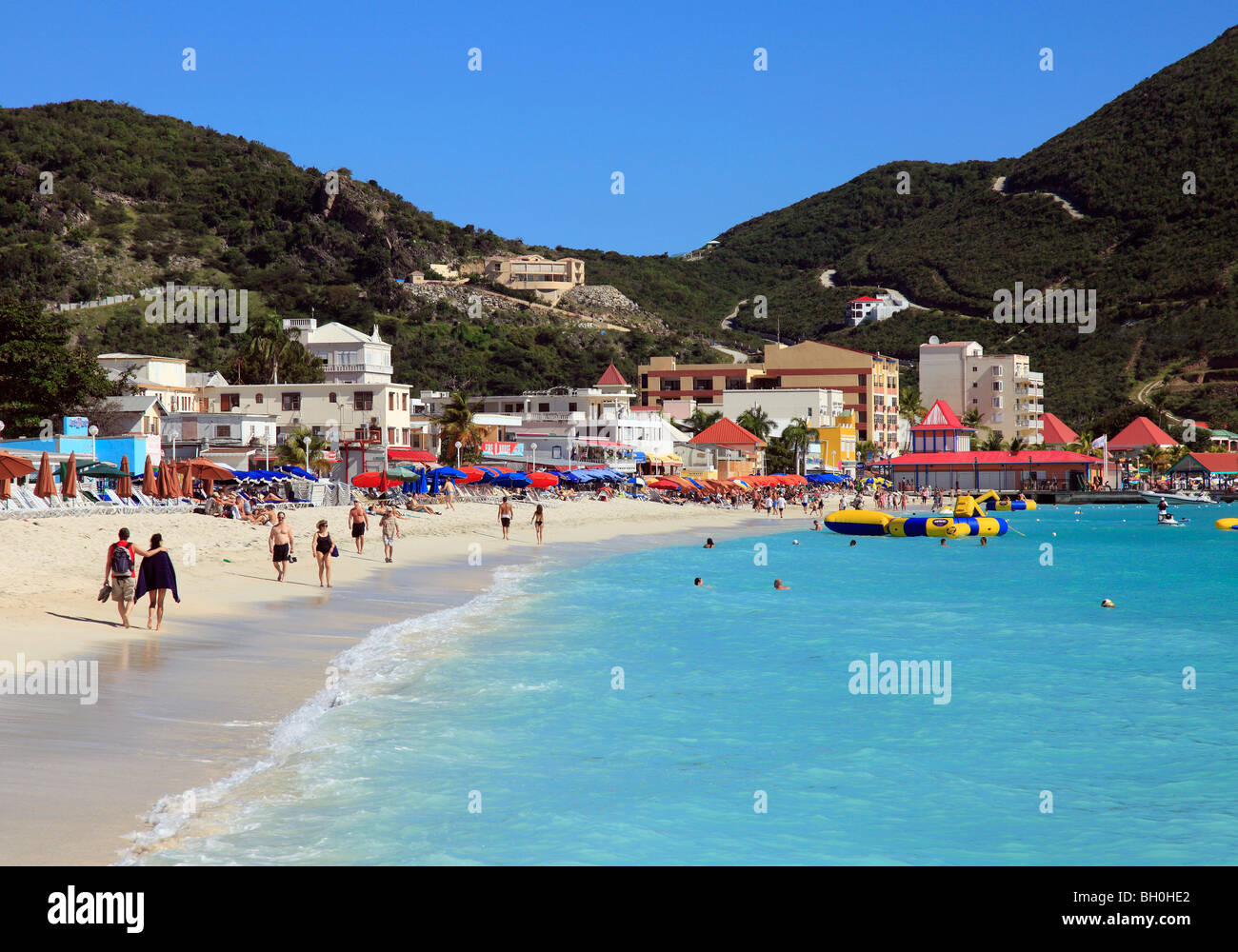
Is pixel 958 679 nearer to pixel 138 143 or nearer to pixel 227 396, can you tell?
pixel 227 396

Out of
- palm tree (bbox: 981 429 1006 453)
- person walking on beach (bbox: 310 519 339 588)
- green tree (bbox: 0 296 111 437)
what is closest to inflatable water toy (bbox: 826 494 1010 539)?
person walking on beach (bbox: 310 519 339 588)

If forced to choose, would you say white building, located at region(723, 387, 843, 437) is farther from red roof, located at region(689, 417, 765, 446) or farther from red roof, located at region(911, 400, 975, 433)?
red roof, located at region(689, 417, 765, 446)

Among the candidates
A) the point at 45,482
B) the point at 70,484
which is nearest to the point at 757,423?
the point at 70,484

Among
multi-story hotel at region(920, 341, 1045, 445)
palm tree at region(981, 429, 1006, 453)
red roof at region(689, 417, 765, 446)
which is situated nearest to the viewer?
red roof at region(689, 417, 765, 446)

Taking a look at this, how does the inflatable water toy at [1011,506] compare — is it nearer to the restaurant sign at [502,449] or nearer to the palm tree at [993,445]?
the palm tree at [993,445]

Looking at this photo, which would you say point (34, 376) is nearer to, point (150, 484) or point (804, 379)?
point (150, 484)
